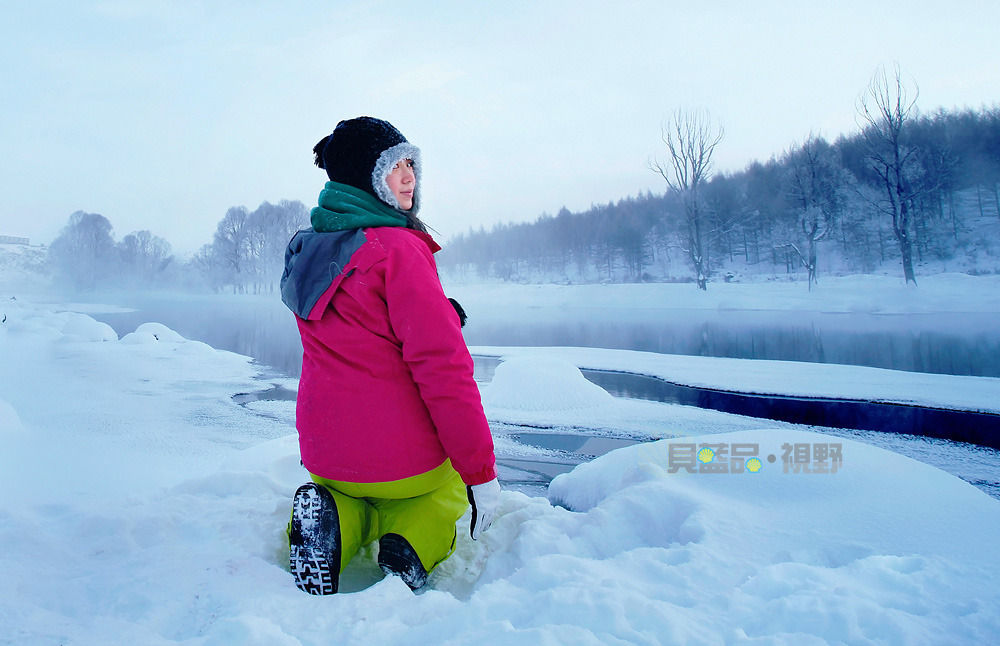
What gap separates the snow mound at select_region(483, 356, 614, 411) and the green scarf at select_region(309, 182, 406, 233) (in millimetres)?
3414

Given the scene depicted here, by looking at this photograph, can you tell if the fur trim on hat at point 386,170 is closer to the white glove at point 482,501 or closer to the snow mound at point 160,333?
the white glove at point 482,501

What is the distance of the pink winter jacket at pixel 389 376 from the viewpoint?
1.28m

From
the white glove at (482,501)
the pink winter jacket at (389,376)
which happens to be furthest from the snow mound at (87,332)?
the white glove at (482,501)

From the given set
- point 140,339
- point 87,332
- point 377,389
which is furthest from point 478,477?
point 87,332

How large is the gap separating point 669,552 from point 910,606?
20.4 inches

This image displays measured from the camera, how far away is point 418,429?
4.45ft

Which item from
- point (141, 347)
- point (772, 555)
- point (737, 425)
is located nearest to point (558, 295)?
point (141, 347)

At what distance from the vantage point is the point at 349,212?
139 cm

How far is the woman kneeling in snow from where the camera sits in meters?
1.28

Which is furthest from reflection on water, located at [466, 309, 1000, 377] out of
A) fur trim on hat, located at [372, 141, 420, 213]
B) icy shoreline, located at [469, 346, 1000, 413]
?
fur trim on hat, located at [372, 141, 420, 213]

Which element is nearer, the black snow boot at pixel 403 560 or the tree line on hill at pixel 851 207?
the black snow boot at pixel 403 560

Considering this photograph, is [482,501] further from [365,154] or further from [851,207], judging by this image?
[851,207]

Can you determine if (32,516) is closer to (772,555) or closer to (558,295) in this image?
(772,555)

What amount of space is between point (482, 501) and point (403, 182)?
93cm
